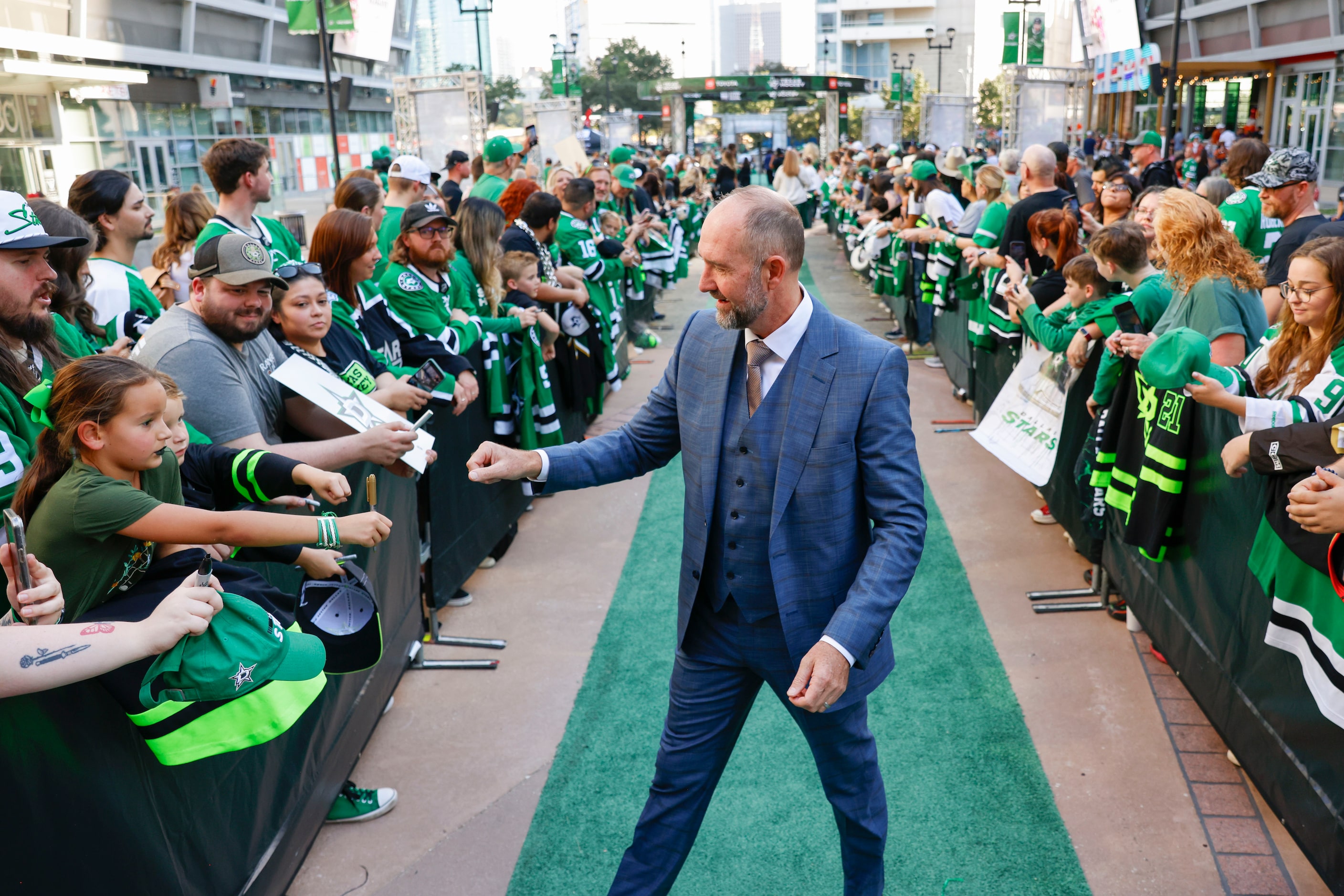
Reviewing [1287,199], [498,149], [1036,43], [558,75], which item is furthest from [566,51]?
[1287,199]

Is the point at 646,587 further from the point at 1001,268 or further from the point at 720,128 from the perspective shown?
the point at 720,128

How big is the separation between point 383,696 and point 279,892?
1.23 meters

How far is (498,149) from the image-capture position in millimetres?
9711

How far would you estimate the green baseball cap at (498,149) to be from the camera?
31.7 feet

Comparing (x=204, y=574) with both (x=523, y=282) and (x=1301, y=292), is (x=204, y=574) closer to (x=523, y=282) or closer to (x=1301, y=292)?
(x=1301, y=292)

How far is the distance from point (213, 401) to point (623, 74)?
9635 cm

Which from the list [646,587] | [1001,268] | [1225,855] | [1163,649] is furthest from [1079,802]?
[1001,268]

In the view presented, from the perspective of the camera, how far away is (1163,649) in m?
4.47

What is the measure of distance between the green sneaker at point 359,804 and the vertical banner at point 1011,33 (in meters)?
40.1

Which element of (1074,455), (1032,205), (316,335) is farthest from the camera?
(1032,205)

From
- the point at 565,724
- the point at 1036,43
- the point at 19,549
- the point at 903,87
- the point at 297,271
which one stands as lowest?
the point at 565,724

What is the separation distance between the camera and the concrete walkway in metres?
3.45

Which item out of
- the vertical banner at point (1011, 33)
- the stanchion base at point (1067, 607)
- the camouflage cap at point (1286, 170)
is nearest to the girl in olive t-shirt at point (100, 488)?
the stanchion base at point (1067, 607)

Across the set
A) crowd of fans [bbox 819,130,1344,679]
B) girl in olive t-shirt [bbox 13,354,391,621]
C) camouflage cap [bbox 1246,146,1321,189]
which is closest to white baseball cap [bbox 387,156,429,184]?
crowd of fans [bbox 819,130,1344,679]
